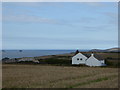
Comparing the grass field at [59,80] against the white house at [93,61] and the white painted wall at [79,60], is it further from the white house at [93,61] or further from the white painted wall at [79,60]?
the white painted wall at [79,60]

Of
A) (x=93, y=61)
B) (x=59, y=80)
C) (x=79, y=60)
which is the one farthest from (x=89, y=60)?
(x=59, y=80)

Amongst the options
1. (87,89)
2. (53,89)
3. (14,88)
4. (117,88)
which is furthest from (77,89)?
(14,88)

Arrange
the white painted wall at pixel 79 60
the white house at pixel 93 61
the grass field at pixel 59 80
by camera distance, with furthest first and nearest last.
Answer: the white painted wall at pixel 79 60
the white house at pixel 93 61
the grass field at pixel 59 80

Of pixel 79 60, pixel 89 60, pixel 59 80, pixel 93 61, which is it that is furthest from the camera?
pixel 79 60

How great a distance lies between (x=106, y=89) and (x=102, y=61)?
5322 centimetres

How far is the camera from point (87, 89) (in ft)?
53.2

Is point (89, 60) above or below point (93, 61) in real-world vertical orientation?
above

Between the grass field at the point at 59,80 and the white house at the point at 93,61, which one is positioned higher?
the grass field at the point at 59,80

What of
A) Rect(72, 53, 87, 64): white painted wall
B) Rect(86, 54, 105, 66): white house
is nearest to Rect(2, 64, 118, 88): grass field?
Rect(86, 54, 105, 66): white house

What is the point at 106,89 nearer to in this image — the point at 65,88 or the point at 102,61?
the point at 65,88

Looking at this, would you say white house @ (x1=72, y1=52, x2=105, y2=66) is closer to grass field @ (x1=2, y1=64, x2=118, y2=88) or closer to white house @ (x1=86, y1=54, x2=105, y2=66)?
white house @ (x1=86, y1=54, x2=105, y2=66)

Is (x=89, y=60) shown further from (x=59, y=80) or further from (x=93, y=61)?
(x=59, y=80)

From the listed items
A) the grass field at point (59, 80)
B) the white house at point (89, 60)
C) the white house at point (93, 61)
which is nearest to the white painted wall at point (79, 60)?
the white house at point (89, 60)

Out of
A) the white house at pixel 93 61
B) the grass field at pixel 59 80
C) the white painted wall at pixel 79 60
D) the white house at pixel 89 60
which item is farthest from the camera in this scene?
the white painted wall at pixel 79 60
